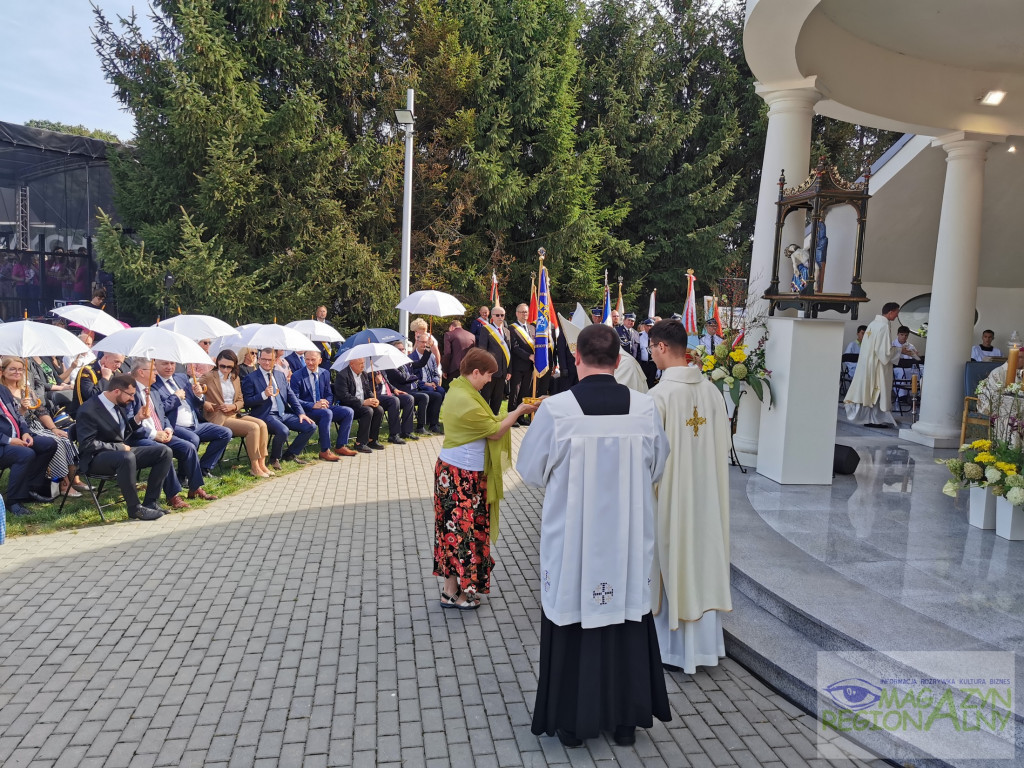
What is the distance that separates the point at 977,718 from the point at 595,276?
21.6m

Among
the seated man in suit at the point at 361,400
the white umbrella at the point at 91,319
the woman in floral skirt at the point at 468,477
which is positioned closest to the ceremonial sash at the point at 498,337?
the seated man in suit at the point at 361,400

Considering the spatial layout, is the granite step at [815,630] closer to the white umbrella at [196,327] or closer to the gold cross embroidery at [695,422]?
the gold cross embroidery at [695,422]

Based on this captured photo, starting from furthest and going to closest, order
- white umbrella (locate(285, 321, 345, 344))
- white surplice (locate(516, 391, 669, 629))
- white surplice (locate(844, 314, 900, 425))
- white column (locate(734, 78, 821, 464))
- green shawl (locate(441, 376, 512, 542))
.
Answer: white surplice (locate(844, 314, 900, 425)) → white umbrella (locate(285, 321, 345, 344)) → white column (locate(734, 78, 821, 464)) → green shawl (locate(441, 376, 512, 542)) → white surplice (locate(516, 391, 669, 629))

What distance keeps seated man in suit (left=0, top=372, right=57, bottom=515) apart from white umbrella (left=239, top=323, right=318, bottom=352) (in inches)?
100.0

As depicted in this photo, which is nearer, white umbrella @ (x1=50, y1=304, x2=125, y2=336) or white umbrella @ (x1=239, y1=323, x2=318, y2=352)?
white umbrella @ (x1=239, y1=323, x2=318, y2=352)

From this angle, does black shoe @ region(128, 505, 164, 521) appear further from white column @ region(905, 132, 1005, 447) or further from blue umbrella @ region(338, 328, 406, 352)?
white column @ region(905, 132, 1005, 447)

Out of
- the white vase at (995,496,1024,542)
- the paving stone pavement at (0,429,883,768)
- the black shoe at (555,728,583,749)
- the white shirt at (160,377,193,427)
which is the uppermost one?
the white shirt at (160,377,193,427)

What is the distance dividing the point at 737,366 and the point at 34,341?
7.18 meters

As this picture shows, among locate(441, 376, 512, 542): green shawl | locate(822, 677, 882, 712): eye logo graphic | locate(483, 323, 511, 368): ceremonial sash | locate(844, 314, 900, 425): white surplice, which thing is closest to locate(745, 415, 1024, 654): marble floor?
locate(822, 677, 882, 712): eye logo graphic

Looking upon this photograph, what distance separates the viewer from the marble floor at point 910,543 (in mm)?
4844

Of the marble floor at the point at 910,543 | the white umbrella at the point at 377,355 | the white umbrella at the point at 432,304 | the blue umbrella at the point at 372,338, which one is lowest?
the marble floor at the point at 910,543

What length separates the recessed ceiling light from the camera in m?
9.98

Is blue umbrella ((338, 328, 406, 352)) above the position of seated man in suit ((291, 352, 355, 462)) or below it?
above

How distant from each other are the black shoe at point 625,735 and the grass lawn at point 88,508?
5670mm
